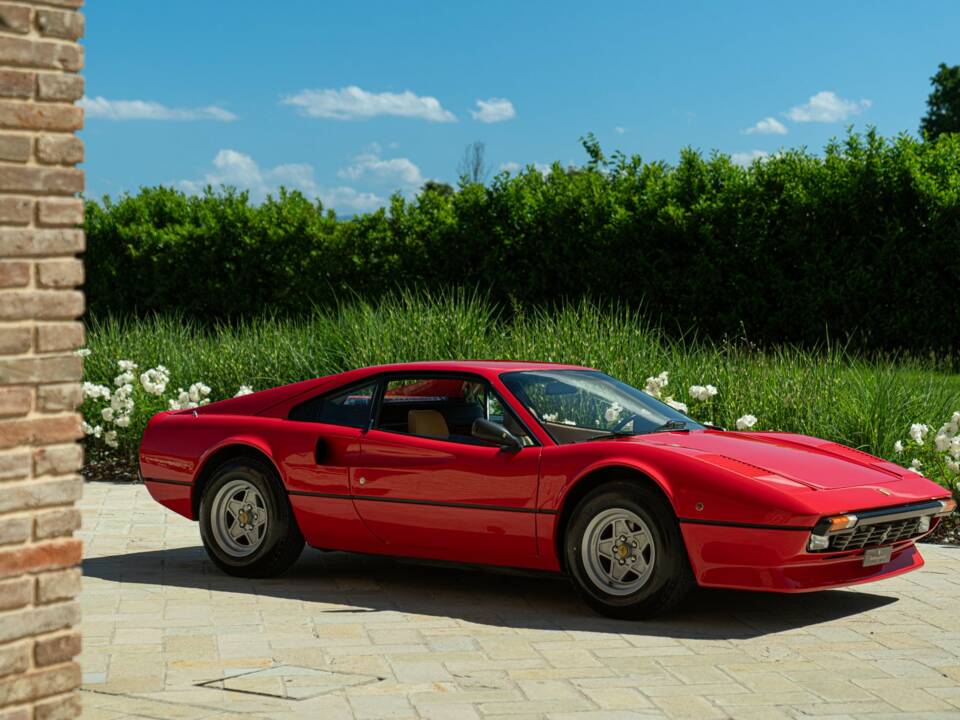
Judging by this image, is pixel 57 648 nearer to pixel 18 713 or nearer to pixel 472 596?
pixel 18 713

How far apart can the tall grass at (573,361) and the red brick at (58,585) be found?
A: 348 inches

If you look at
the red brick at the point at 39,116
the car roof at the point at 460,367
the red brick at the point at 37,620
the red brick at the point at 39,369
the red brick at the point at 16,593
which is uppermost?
the red brick at the point at 39,116

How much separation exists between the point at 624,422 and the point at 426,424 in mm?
1173

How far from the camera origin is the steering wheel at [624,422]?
26.2ft

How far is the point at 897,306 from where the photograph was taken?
18.5 m

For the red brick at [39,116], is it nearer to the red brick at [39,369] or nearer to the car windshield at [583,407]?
the red brick at [39,369]

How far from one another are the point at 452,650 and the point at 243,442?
255cm

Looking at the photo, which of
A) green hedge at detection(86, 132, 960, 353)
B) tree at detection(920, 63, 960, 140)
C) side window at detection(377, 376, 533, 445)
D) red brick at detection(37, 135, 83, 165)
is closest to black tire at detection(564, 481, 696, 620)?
side window at detection(377, 376, 533, 445)

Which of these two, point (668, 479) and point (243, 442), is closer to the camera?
point (668, 479)

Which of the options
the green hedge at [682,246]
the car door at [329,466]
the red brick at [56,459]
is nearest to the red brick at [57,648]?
the red brick at [56,459]

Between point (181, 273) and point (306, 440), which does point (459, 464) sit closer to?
point (306, 440)

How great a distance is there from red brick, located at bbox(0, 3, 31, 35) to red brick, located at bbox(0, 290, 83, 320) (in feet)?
2.62

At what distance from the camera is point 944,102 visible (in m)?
52.5

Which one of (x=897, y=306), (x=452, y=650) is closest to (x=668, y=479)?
(x=452, y=650)
